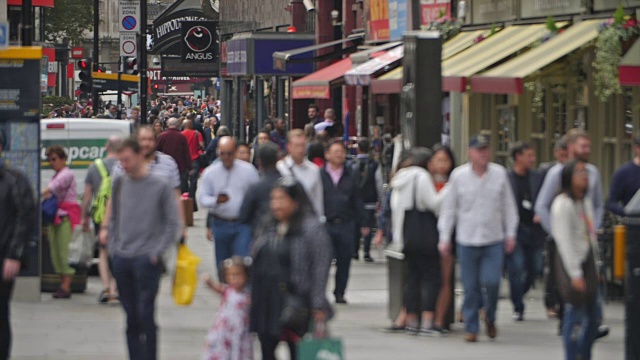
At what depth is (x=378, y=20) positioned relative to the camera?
100ft

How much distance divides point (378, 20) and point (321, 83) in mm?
3024

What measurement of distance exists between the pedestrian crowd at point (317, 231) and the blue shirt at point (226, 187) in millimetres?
13

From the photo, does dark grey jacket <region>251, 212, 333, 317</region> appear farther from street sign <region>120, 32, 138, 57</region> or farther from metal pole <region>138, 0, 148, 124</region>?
street sign <region>120, 32, 138, 57</region>

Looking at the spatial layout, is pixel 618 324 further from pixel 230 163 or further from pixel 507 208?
pixel 230 163

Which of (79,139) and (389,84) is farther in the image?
(389,84)

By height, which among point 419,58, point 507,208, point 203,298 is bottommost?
point 203,298

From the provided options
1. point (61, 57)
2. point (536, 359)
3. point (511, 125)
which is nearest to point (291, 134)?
point (536, 359)

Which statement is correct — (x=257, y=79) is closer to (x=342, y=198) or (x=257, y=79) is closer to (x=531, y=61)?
(x=531, y=61)

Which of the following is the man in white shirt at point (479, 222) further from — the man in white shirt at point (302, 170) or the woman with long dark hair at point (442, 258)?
the man in white shirt at point (302, 170)

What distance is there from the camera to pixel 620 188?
14555mm

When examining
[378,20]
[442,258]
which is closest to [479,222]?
[442,258]

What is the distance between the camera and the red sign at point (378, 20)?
29906mm

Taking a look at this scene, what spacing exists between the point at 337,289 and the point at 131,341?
553 centimetres

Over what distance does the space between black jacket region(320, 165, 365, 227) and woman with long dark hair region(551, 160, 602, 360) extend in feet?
17.5
